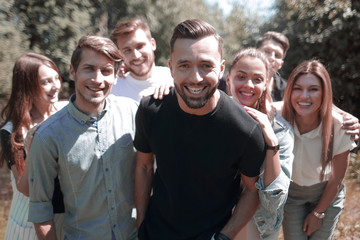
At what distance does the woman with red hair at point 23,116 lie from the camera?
240cm

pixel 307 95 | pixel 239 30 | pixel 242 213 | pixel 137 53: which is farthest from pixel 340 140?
pixel 239 30

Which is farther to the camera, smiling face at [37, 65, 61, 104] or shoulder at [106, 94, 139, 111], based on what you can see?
smiling face at [37, 65, 61, 104]

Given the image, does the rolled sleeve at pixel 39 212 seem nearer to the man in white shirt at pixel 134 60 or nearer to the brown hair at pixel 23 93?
the brown hair at pixel 23 93

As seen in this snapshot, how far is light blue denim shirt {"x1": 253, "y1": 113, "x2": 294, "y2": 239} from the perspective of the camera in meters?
2.09

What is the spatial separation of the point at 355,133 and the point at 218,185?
1.41 m

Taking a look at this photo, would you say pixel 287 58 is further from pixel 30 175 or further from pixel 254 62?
pixel 30 175

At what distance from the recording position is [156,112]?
2125 mm

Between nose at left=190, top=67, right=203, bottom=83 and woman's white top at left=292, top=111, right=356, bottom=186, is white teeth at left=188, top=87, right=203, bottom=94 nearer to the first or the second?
nose at left=190, top=67, right=203, bottom=83

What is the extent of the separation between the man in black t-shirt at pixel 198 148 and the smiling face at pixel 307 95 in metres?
0.97

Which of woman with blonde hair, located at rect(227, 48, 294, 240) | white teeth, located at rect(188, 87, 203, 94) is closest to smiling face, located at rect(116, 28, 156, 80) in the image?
woman with blonde hair, located at rect(227, 48, 294, 240)

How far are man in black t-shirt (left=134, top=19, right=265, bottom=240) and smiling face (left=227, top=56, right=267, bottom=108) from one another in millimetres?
435

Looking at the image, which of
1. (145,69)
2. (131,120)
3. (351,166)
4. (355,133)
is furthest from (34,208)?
(351,166)

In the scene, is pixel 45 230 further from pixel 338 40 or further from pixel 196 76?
pixel 338 40

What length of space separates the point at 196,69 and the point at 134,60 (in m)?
1.46
